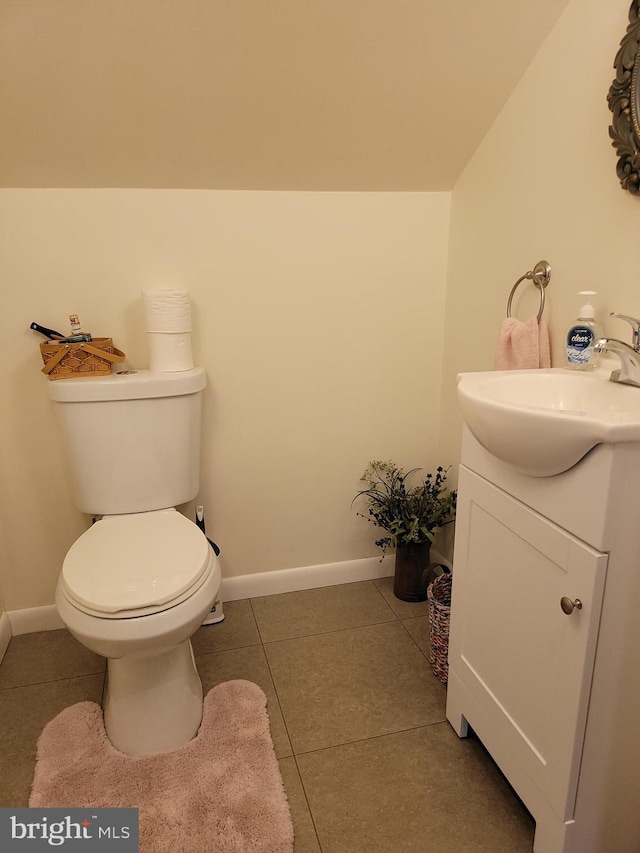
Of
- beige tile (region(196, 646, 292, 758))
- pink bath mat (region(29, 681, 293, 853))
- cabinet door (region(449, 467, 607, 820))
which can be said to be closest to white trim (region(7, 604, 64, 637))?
pink bath mat (region(29, 681, 293, 853))

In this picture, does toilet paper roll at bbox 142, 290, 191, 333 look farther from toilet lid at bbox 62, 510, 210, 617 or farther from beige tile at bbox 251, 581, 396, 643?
beige tile at bbox 251, 581, 396, 643

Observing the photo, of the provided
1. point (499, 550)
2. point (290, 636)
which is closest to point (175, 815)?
point (290, 636)

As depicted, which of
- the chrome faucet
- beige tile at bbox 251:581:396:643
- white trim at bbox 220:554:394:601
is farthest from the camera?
white trim at bbox 220:554:394:601

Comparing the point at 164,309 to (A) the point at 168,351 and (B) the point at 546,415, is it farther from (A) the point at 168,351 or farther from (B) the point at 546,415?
(B) the point at 546,415

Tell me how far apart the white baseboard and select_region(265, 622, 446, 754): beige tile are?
0.28m

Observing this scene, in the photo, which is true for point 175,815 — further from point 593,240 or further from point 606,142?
point 606,142

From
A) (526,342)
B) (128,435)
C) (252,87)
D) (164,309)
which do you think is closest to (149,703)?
(128,435)

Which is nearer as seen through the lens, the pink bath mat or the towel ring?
the pink bath mat

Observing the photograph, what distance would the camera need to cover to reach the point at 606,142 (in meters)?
1.22

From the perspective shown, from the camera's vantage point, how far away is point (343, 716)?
149 centimetres

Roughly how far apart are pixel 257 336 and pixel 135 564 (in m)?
0.83

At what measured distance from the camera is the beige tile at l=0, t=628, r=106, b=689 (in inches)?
64.9

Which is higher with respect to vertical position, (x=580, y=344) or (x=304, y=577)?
(x=580, y=344)

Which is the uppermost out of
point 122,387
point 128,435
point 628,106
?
point 628,106
